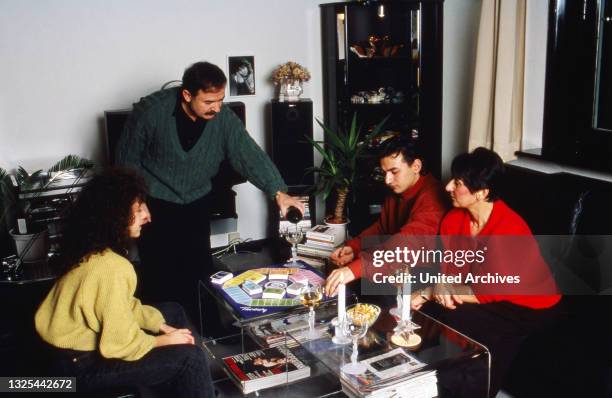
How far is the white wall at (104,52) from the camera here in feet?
12.7

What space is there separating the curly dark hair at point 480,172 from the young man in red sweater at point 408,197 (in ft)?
1.00

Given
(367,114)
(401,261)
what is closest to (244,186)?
(367,114)

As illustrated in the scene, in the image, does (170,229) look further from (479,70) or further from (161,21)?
(479,70)

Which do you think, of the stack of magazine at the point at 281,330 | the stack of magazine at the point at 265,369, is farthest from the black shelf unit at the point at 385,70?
the stack of magazine at the point at 265,369

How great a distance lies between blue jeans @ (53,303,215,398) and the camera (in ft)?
6.31

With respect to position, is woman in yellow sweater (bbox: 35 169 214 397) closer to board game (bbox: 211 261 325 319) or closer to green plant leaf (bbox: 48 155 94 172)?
board game (bbox: 211 261 325 319)

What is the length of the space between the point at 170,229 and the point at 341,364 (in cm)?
123

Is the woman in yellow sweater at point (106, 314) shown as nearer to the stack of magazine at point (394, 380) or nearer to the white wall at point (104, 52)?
the stack of magazine at point (394, 380)

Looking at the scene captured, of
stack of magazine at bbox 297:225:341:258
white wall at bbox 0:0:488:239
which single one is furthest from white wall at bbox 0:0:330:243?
stack of magazine at bbox 297:225:341:258

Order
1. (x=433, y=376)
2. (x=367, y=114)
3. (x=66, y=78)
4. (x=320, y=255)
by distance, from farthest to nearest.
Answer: (x=367, y=114) → (x=66, y=78) → (x=320, y=255) → (x=433, y=376)

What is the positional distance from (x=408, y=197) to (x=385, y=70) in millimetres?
1766

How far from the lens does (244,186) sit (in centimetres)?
462

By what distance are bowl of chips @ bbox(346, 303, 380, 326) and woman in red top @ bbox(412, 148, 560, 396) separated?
0.29m

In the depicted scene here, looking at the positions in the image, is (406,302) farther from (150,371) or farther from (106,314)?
(106,314)
